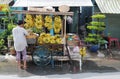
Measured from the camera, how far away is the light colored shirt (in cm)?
1410

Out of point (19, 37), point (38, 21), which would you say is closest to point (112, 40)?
point (38, 21)

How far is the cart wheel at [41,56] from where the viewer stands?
14.6m

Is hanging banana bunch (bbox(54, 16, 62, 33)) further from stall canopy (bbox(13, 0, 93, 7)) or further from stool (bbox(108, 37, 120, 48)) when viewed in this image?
stool (bbox(108, 37, 120, 48))

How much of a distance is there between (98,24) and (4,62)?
16.5ft

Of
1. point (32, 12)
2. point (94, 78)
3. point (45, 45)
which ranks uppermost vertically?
point (32, 12)

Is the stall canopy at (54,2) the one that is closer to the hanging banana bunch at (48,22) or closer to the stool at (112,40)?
the stool at (112,40)

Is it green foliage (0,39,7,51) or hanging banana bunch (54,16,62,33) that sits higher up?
hanging banana bunch (54,16,62,33)

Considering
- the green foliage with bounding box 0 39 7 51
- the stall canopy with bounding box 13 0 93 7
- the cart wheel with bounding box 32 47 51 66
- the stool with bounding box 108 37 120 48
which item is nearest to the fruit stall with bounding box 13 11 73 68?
the cart wheel with bounding box 32 47 51 66

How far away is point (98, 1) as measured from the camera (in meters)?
19.5

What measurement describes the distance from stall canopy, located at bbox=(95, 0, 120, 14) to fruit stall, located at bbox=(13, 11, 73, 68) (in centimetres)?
432

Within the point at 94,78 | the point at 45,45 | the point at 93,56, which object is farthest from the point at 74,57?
the point at 94,78

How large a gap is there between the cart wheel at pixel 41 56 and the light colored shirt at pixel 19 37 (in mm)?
670

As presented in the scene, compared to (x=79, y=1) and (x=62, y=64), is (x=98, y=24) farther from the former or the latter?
(x=62, y=64)

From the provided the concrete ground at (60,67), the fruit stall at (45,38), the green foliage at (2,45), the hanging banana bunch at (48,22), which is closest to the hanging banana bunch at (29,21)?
the fruit stall at (45,38)
